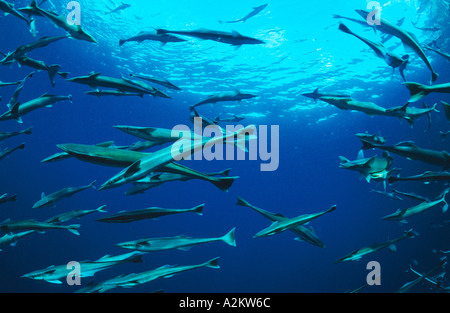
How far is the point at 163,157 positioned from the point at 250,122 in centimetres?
2843

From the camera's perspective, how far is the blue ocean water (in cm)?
1673

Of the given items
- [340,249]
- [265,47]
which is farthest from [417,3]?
[340,249]

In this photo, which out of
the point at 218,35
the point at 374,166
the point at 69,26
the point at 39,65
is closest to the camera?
the point at 374,166

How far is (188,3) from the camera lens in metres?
15.9

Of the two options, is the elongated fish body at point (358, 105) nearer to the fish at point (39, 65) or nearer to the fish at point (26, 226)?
the fish at point (39, 65)

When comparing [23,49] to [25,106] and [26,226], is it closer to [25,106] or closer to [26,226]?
[25,106]

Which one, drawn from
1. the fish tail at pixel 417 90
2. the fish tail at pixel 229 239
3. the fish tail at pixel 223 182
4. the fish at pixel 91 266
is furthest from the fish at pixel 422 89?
the fish at pixel 91 266

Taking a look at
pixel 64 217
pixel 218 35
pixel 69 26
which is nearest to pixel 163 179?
pixel 218 35

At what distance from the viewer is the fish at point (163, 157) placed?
91.5 inches

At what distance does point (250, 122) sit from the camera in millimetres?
30344

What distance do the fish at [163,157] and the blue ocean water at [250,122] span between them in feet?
25.9

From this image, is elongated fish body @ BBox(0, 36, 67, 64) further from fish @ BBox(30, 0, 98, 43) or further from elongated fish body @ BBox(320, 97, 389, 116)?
elongated fish body @ BBox(320, 97, 389, 116)

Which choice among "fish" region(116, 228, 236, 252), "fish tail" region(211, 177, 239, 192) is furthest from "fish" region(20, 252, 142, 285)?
"fish tail" region(211, 177, 239, 192)

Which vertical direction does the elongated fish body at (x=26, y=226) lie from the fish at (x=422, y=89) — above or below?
below
